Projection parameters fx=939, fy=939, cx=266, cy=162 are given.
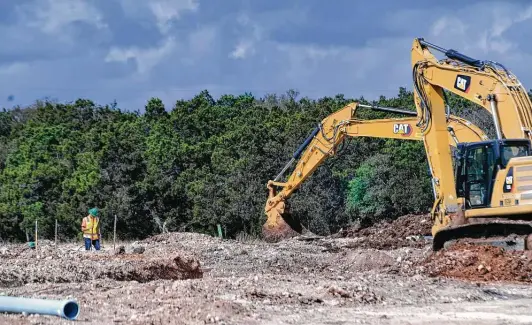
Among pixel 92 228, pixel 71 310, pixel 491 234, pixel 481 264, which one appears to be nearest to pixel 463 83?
pixel 491 234

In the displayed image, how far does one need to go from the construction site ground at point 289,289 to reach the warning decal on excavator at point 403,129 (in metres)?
4.47

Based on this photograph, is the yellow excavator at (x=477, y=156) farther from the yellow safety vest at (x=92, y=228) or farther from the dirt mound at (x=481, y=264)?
the yellow safety vest at (x=92, y=228)

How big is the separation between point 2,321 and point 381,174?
30845mm

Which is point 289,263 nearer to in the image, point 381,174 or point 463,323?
point 463,323

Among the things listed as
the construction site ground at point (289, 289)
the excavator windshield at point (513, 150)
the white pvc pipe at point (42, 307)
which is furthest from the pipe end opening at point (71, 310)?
the excavator windshield at point (513, 150)

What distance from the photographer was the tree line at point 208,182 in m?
41.1

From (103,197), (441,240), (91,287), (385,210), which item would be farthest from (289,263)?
(103,197)

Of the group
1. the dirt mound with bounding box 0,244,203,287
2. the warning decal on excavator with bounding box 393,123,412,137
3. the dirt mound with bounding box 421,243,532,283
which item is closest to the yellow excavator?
the dirt mound with bounding box 421,243,532,283

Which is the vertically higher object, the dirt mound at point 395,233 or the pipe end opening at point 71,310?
the dirt mound at point 395,233

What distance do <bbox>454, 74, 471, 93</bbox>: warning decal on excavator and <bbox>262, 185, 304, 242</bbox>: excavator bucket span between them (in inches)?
476

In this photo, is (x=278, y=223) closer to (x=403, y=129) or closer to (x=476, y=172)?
(x=403, y=129)

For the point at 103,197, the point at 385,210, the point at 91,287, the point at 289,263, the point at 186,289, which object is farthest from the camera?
the point at 103,197

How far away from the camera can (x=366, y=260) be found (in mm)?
21109

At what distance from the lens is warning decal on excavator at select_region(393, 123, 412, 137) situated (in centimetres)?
2651
